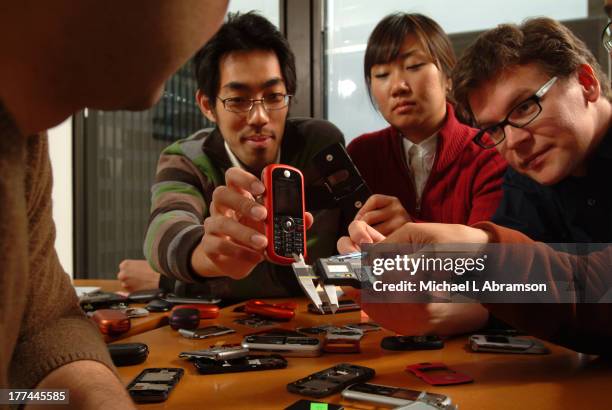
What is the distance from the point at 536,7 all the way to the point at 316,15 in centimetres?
97

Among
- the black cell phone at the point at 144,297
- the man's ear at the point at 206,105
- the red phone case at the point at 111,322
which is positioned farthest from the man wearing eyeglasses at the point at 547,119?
the man's ear at the point at 206,105

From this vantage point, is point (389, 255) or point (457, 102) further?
point (457, 102)

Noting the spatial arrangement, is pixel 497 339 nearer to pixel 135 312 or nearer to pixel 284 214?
pixel 284 214

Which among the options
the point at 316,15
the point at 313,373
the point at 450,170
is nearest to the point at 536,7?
the point at 316,15

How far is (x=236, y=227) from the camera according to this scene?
0.98m

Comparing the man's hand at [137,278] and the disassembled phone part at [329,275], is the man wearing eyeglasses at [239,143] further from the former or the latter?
the disassembled phone part at [329,275]

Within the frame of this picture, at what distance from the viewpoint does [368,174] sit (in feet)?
5.33

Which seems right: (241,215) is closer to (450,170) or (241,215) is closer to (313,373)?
(313,373)

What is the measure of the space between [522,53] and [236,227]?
804 mm

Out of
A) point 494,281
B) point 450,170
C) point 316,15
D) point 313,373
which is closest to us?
point 313,373

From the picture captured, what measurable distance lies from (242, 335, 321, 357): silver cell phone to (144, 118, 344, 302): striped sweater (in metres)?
0.43

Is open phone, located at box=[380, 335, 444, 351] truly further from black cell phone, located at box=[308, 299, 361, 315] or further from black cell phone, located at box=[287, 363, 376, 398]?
black cell phone, located at box=[308, 299, 361, 315]

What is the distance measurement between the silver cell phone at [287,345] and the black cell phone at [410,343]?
124 millimetres

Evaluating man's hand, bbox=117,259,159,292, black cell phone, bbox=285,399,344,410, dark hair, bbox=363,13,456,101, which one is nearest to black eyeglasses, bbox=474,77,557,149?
dark hair, bbox=363,13,456,101
